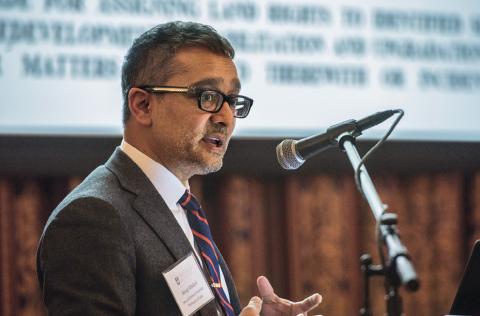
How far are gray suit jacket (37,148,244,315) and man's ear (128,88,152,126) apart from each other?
163 millimetres

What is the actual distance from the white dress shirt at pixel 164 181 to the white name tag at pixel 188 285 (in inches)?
4.7

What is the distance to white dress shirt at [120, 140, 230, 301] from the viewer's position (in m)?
1.52

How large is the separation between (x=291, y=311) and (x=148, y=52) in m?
0.72

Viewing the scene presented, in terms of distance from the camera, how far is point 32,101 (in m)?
2.34

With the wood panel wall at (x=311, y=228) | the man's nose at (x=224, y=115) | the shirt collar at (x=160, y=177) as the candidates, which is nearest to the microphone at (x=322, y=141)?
the man's nose at (x=224, y=115)

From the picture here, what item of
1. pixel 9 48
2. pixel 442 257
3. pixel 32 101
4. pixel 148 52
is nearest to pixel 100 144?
pixel 32 101

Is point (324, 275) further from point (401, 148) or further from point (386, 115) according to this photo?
point (386, 115)

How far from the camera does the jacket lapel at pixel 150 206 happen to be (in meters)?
1.41

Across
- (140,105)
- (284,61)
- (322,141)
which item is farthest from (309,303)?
(284,61)

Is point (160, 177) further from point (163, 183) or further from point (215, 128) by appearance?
point (215, 128)

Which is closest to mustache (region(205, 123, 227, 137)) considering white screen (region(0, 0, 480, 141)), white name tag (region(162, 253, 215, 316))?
white name tag (region(162, 253, 215, 316))

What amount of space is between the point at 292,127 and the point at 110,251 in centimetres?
150

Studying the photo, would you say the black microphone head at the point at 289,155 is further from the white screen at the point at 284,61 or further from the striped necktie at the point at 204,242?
the white screen at the point at 284,61

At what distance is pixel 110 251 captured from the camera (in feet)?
4.19
